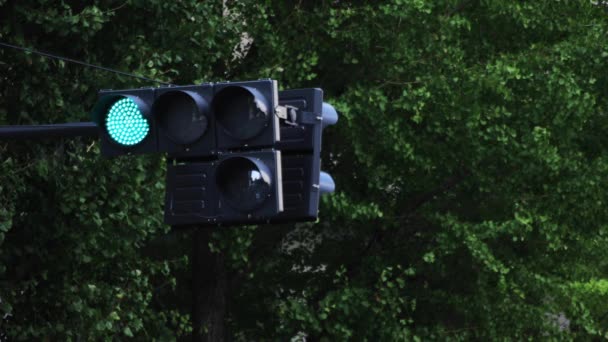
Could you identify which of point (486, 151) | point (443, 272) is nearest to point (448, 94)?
point (486, 151)

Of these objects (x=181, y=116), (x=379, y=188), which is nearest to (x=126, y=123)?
(x=181, y=116)

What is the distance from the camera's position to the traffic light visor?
704 centimetres

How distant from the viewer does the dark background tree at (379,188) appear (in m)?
16.5

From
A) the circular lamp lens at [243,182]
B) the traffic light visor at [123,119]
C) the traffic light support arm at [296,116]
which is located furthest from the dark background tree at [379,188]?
the circular lamp lens at [243,182]

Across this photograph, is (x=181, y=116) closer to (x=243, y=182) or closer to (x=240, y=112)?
(x=240, y=112)

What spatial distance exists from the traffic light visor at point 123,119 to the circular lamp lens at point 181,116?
97 millimetres

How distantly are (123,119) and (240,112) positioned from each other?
28.0 inches

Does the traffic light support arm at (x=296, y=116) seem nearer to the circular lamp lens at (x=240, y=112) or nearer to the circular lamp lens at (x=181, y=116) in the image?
the circular lamp lens at (x=240, y=112)

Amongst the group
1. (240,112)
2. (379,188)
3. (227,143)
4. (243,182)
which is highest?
(240,112)

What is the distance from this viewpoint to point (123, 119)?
7.17 metres

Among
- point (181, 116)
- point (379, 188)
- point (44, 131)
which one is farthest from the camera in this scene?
point (379, 188)

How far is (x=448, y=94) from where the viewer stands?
64.6 feet

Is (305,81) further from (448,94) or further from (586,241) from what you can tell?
(586,241)

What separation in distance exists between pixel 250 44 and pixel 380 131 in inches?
95.4
